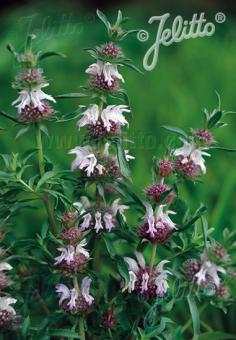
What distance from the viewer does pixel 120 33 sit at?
1315 mm

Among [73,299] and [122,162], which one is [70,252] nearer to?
[73,299]

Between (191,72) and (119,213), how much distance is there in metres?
1.86

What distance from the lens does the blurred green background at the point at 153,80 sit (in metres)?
2.30

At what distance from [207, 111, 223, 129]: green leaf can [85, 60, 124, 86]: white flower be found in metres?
0.19

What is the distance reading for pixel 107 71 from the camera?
4.32 feet

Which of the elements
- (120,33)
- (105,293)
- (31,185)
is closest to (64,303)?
(105,293)

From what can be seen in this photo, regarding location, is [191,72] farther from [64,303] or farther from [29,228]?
[64,303]

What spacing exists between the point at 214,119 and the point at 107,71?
0.22 metres

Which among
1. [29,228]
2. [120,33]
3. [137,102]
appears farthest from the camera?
[137,102]

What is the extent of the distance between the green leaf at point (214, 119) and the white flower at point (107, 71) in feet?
0.61

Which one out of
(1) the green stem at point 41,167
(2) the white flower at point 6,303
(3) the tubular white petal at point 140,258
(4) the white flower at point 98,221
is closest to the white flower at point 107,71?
(1) the green stem at point 41,167

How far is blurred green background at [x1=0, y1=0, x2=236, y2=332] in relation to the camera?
230 centimetres

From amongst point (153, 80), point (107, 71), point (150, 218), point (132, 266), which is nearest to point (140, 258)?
point (132, 266)

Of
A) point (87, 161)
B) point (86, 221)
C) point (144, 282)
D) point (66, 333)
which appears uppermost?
point (87, 161)
